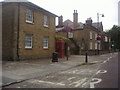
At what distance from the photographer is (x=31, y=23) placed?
73.7ft

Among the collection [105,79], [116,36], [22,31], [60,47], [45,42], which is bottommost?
[105,79]

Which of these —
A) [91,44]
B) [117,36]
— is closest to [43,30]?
[91,44]

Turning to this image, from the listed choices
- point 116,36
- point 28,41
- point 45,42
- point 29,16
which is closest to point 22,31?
point 28,41

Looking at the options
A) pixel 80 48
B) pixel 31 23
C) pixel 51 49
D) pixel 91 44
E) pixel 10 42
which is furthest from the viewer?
pixel 91 44

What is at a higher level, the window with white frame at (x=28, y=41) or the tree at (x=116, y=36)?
the tree at (x=116, y=36)

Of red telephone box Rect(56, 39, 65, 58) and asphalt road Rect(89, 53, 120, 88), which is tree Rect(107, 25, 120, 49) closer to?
red telephone box Rect(56, 39, 65, 58)

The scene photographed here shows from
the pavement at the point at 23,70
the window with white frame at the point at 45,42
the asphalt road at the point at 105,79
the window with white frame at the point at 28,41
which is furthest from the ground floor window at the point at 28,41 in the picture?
the asphalt road at the point at 105,79

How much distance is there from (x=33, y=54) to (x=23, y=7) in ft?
18.3

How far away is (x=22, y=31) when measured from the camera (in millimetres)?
20828

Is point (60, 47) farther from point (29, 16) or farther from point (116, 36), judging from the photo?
point (116, 36)

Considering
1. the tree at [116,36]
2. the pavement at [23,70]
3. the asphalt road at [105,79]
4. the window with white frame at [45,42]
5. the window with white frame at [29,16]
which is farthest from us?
the tree at [116,36]

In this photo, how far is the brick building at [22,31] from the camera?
2011cm

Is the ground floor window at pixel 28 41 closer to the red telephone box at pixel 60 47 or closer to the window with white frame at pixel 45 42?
the window with white frame at pixel 45 42

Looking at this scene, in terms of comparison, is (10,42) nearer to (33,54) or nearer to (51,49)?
(33,54)
